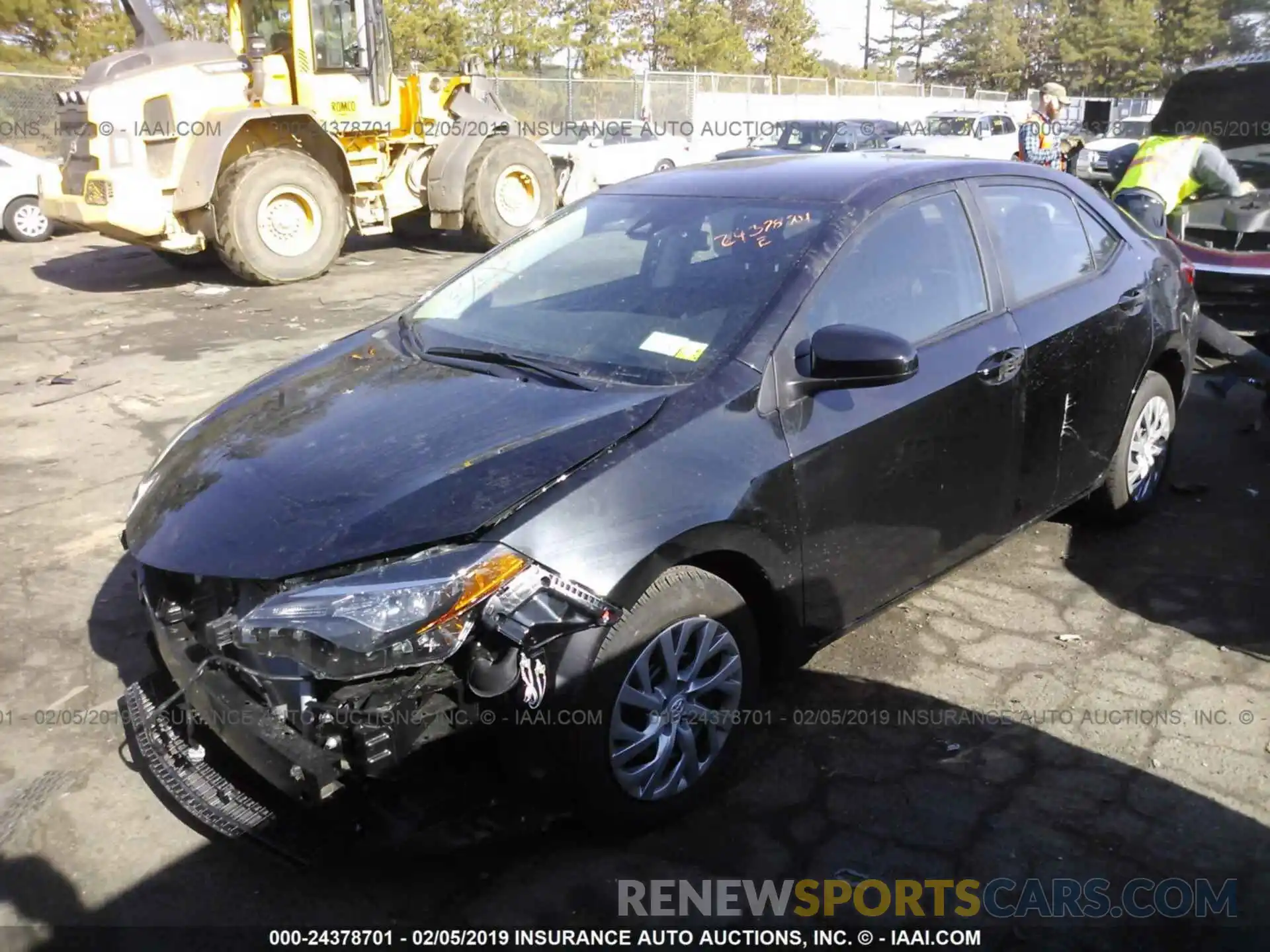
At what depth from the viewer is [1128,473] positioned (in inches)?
176

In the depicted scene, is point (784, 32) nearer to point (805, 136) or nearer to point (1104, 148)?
point (1104, 148)

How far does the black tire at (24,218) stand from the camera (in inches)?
558

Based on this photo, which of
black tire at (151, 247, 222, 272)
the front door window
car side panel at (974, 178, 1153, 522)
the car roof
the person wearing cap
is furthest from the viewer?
the person wearing cap

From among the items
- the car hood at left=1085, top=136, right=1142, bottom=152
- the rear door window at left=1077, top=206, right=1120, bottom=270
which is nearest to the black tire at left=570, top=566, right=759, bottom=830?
the rear door window at left=1077, top=206, right=1120, bottom=270

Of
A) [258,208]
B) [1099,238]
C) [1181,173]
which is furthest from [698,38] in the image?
[1099,238]

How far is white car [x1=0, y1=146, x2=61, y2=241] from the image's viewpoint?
13953 millimetres

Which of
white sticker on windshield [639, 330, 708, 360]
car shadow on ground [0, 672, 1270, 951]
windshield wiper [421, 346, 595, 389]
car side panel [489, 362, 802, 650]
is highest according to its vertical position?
white sticker on windshield [639, 330, 708, 360]

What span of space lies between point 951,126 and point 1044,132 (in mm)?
8249

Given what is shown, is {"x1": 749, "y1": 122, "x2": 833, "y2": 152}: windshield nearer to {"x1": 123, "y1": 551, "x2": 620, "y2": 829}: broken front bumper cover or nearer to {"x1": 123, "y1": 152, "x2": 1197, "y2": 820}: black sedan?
{"x1": 123, "y1": 152, "x2": 1197, "y2": 820}: black sedan

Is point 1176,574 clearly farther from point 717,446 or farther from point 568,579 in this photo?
point 568,579

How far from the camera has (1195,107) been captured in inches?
333

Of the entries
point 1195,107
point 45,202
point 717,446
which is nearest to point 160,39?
point 45,202

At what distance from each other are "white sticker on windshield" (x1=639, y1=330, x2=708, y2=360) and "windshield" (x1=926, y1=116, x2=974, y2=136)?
22833mm

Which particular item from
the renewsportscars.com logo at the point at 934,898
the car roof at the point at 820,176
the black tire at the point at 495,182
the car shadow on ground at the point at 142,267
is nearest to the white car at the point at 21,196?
the car shadow on ground at the point at 142,267
